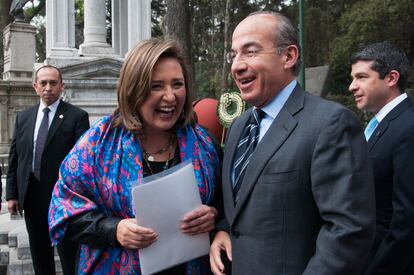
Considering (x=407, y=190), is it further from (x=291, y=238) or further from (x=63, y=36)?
(x=63, y=36)

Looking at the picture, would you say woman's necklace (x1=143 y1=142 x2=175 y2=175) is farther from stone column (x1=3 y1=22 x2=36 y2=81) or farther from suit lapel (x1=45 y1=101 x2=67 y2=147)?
stone column (x1=3 y1=22 x2=36 y2=81)

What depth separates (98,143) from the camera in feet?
7.64

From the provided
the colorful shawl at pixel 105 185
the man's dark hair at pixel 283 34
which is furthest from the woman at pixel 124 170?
the man's dark hair at pixel 283 34

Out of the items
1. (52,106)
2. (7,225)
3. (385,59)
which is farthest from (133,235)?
(7,225)

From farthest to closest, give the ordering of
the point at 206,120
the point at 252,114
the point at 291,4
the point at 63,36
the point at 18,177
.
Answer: the point at 291,4
the point at 63,36
the point at 18,177
the point at 206,120
the point at 252,114

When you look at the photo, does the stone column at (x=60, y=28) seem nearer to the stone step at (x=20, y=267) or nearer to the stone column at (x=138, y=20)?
the stone column at (x=138, y=20)

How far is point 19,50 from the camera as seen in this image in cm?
1714

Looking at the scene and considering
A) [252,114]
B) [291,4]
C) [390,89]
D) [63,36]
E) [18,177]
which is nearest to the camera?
[252,114]

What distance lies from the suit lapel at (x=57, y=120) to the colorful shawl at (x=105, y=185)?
282 centimetres

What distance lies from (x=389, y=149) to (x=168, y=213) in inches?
48.2

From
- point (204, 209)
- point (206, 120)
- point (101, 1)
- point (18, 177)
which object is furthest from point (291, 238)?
point (101, 1)

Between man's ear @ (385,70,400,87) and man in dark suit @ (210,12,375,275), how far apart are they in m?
1.02

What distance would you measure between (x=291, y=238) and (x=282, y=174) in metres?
0.24

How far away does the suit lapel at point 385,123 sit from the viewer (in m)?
2.72
